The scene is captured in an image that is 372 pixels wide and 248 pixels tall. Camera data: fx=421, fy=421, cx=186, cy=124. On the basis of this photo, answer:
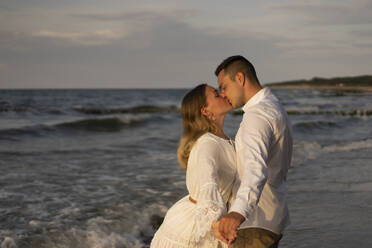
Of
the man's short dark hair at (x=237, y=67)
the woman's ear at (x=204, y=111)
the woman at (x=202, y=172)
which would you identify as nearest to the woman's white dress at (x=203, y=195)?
the woman at (x=202, y=172)

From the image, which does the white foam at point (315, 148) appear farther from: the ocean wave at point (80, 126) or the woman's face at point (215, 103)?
the ocean wave at point (80, 126)

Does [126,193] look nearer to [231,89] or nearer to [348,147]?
[231,89]

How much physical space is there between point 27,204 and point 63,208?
72 centimetres

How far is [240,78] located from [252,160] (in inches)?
28.8

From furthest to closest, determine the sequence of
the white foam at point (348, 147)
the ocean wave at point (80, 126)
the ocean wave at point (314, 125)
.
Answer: the ocean wave at point (314, 125) < the ocean wave at point (80, 126) < the white foam at point (348, 147)

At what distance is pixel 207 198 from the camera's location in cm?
264

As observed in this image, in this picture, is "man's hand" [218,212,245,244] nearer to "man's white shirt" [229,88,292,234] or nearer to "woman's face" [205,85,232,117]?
"man's white shirt" [229,88,292,234]

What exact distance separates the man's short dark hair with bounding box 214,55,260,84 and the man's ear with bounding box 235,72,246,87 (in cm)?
2

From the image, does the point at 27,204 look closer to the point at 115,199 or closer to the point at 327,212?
the point at 115,199

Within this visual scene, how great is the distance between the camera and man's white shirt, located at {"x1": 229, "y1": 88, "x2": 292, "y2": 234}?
2307 mm

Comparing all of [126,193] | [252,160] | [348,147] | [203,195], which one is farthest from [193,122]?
[348,147]

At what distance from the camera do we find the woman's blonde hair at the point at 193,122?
124 inches

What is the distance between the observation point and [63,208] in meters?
7.09

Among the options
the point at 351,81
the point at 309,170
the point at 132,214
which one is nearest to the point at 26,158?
the point at 132,214
